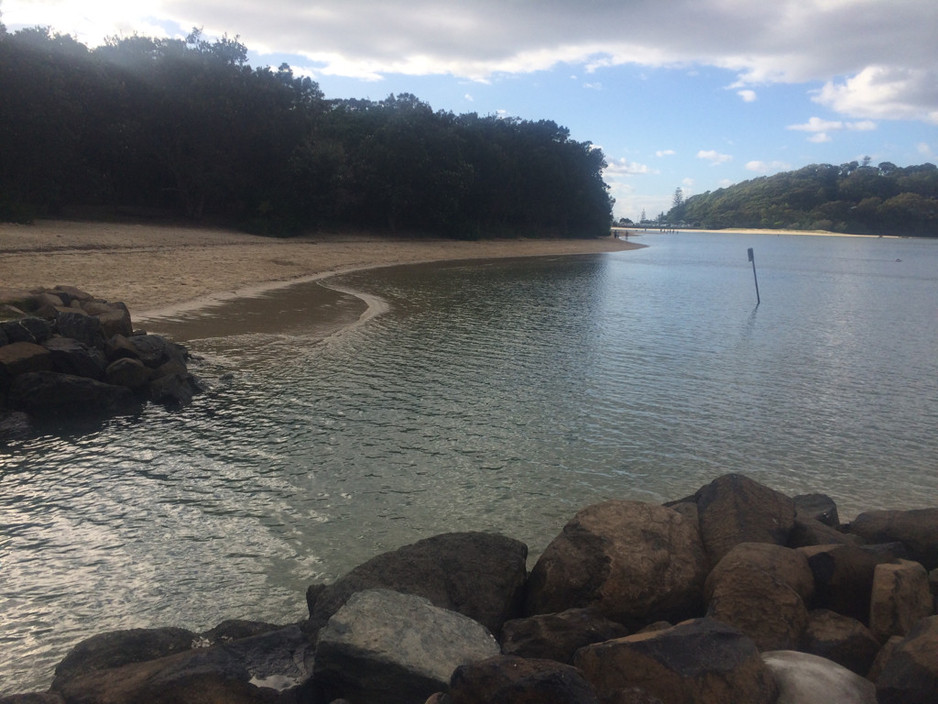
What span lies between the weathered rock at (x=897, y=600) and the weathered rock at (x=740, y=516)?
1177 mm

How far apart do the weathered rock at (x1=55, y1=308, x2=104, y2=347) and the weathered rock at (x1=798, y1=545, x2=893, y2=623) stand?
42.1ft

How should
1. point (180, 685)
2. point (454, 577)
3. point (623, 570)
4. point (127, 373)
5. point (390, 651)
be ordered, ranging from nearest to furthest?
point (180, 685), point (390, 651), point (623, 570), point (454, 577), point (127, 373)

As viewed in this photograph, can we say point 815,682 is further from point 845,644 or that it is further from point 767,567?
point 767,567

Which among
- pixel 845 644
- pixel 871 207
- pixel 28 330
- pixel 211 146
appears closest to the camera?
pixel 845 644

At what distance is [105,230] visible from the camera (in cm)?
3569

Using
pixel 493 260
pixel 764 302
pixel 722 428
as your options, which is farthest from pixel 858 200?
pixel 722 428

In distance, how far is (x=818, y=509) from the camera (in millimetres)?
7867

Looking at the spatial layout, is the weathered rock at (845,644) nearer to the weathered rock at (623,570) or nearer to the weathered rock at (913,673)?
the weathered rock at (913,673)

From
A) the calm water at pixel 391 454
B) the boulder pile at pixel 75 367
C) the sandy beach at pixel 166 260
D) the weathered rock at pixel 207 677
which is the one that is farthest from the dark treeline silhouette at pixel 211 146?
the weathered rock at pixel 207 677

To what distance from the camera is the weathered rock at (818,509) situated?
25.0 feet

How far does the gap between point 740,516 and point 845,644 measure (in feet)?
5.92

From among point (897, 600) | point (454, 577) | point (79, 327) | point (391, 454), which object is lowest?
point (391, 454)

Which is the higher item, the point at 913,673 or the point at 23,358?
the point at 23,358

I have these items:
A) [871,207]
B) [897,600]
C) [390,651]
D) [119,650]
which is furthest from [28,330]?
→ [871,207]
